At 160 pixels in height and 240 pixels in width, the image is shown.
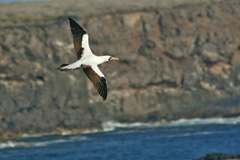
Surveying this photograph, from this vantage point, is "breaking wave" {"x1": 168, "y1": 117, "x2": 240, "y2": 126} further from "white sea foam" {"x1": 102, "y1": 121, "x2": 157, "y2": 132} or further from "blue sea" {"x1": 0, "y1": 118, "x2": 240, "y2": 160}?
"white sea foam" {"x1": 102, "y1": 121, "x2": 157, "y2": 132}

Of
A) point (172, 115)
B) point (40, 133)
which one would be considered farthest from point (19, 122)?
point (172, 115)

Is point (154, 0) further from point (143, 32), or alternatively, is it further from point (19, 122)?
Answer: point (19, 122)

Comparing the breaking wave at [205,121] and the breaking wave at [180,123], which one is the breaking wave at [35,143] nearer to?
the breaking wave at [180,123]

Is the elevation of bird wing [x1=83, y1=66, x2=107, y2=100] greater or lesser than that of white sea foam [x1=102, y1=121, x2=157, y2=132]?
greater

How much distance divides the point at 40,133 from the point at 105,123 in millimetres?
5217

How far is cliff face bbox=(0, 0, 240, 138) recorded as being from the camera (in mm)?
87375

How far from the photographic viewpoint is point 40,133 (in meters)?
84.5

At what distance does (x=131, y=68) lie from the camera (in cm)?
9256

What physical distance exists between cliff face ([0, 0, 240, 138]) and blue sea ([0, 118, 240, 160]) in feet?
10.7

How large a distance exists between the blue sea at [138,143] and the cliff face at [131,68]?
→ 3.26 meters

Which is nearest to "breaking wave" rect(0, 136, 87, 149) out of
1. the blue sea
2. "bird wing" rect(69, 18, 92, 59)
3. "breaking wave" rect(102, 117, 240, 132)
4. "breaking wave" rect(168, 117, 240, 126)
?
the blue sea

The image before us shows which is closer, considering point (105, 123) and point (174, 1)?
point (105, 123)

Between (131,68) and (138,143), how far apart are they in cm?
2379

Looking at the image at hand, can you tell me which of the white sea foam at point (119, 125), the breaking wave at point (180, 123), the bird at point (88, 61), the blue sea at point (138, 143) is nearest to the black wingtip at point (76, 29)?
the bird at point (88, 61)
